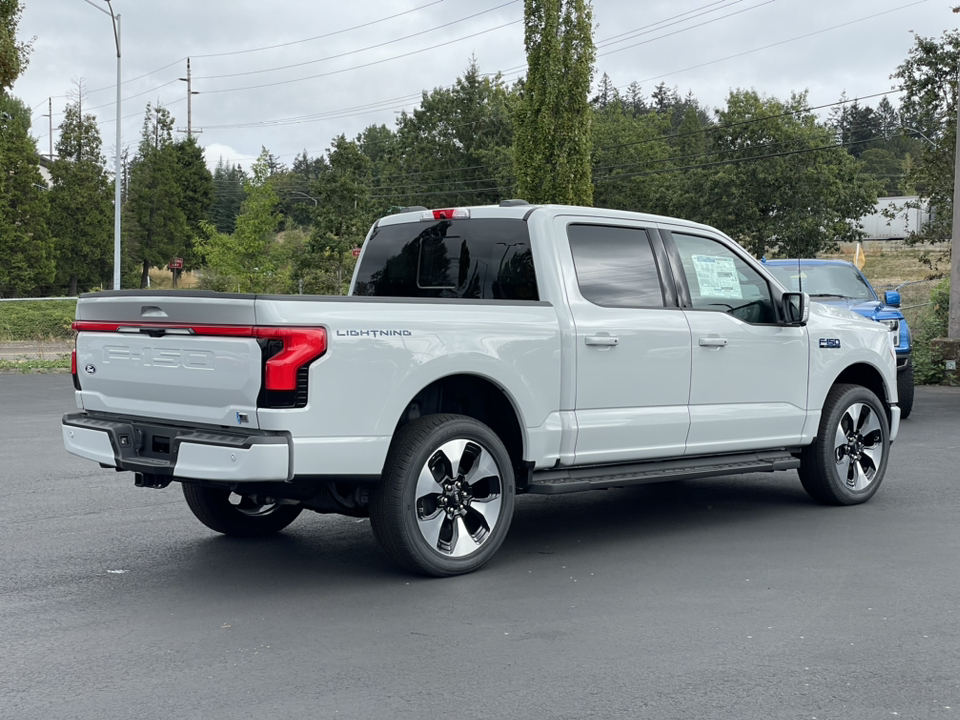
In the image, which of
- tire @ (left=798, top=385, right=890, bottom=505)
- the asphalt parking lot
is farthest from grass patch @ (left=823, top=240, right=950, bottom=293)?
the asphalt parking lot

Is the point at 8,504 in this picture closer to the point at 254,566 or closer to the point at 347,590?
the point at 254,566

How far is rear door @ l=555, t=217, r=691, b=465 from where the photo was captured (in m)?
6.72

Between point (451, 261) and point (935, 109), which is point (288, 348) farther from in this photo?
point (935, 109)

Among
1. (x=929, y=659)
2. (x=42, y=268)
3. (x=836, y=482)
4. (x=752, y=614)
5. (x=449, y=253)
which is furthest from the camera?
(x=42, y=268)

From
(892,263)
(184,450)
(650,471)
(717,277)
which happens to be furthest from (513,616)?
(892,263)

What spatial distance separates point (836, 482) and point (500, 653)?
4.16m

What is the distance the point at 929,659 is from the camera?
15.6 feet

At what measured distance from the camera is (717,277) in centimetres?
764

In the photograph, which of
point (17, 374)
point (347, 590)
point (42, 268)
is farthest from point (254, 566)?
point (42, 268)

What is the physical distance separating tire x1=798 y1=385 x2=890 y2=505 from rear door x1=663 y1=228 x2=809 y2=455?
337 millimetres

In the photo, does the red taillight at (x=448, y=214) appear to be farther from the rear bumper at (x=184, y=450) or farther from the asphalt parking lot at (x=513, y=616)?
the rear bumper at (x=184, y=450)

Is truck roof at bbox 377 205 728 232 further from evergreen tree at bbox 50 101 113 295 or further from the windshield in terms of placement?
evergreen tree at bbox 50 101 113 295

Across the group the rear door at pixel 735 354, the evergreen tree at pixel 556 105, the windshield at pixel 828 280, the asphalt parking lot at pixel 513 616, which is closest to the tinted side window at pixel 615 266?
the rear door at pixel 735 354

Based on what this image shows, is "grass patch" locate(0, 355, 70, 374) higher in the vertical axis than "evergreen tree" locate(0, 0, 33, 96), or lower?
lower
